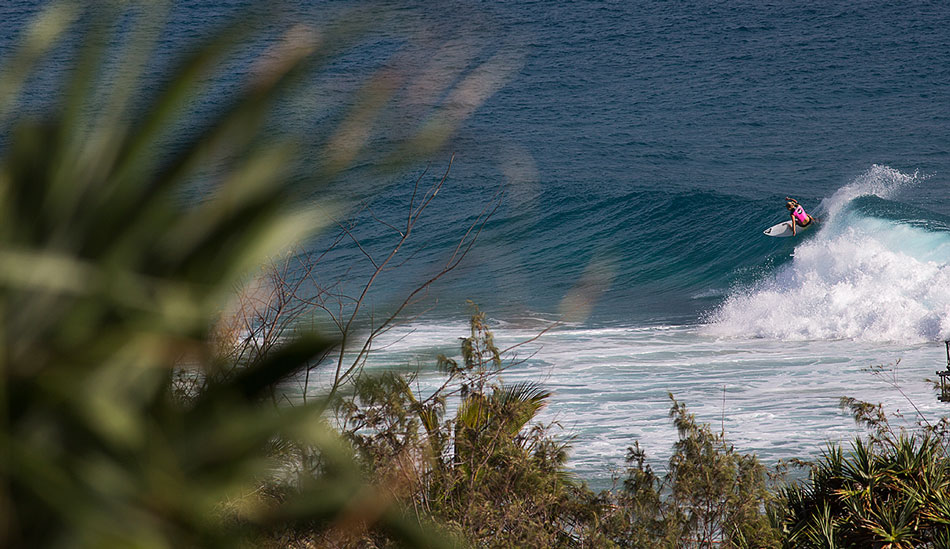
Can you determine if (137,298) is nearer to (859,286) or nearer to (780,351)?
(780,351)

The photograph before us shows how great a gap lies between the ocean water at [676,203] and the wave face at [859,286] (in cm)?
9

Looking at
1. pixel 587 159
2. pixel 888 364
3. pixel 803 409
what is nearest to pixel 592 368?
pixel 803 409

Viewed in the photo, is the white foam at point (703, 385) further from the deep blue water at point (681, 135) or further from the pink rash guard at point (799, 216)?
the pink rash guard at point (799, 216)

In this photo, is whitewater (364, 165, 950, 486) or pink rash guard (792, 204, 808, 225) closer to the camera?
whitewater (364, 165, 950, 486)

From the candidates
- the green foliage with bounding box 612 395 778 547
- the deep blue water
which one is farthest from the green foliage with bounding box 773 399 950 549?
the deep blue water

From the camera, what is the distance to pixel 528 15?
5759 centimetres

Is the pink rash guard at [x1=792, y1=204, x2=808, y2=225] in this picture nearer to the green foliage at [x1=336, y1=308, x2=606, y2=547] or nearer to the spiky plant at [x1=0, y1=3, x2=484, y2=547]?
the green foliage at [x1=336, y1=308, x2=606, y2=547]

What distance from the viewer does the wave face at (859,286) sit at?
2245 cm

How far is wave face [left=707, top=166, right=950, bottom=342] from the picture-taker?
2245 centimetres

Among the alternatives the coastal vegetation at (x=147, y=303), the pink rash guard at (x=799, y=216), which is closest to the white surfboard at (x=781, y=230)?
the pink rash guard at (x=799, y=216)

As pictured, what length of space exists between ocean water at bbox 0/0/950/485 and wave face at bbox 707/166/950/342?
0.09 meters

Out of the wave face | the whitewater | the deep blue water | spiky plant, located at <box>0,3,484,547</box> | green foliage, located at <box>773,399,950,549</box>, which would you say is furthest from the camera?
the deep blue water

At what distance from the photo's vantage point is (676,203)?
34562 millimetres

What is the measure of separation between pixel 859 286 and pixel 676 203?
34.5ft
